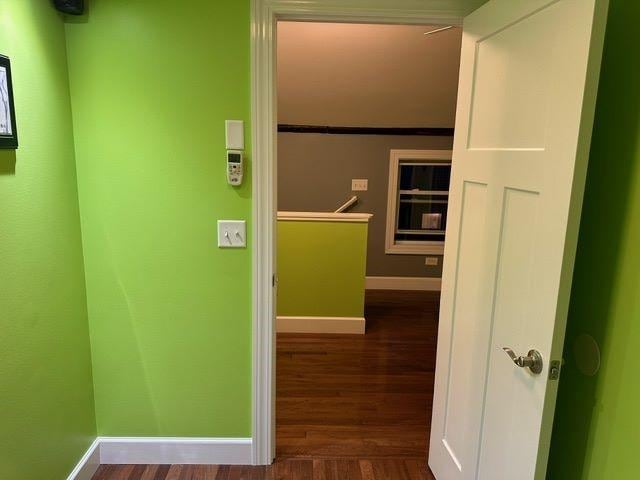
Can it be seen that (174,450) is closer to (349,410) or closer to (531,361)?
(349,410)

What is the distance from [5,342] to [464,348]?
159 cm

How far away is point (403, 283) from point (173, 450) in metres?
3.36

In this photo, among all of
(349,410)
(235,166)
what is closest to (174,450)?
(349,410)

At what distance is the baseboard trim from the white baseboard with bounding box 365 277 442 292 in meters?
3.06

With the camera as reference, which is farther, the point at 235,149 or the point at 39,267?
the point at 235,149

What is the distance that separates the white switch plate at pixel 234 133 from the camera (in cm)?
172

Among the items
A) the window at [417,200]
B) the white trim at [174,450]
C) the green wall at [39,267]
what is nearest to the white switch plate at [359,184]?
the window at [417,200]

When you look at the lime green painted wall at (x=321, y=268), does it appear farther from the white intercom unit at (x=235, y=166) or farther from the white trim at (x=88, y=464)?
the white trim at (x=88, y=464)

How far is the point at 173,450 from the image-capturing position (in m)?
2.01

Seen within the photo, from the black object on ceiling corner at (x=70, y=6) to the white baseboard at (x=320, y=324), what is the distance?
2558 millimetres

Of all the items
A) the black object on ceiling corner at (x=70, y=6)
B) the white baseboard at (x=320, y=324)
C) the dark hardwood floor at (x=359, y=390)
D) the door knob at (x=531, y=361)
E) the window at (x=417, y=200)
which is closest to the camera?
the door knob at (x=531, y=361)

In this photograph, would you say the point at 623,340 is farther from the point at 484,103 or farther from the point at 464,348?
the point at 484,103

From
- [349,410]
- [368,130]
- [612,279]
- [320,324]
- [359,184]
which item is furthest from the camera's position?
[359,184]

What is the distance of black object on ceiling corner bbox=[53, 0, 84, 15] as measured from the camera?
1.54 metres
